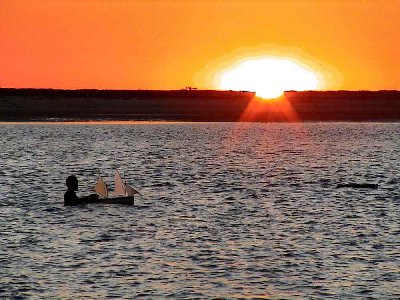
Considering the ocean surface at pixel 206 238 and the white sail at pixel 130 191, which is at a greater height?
the white sail at pixel 130 191

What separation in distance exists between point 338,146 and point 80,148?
35.3 meters

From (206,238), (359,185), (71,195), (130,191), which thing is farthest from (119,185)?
(206,238)

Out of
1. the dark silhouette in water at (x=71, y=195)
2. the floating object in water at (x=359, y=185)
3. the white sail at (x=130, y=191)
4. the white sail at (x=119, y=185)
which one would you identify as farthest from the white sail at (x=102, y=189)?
the floating object in water at (x=359, y=185)

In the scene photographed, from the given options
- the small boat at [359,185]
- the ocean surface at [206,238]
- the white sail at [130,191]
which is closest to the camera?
the ocean surface at [206,238]

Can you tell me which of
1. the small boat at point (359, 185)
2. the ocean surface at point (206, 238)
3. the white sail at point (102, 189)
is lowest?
the ocean surface at point (206, 238)

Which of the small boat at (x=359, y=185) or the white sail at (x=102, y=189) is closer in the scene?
the white sail at (x=102, y=189)

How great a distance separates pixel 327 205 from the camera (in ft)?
194

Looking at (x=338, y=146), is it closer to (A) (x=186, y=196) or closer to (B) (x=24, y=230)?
(A) (x=186, y=196)

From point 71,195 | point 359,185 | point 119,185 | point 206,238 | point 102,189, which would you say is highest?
point 359,185

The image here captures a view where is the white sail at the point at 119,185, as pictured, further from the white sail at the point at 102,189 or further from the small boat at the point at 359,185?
the small boat at the point at 359,185

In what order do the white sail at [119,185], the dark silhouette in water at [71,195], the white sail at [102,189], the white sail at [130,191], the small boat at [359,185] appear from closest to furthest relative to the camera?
the dark silhouette in water at [71,195]
the white sail at [130,191]
the white sail at [102,189]
the white sail at [119,185]
the small boat at [359,185]

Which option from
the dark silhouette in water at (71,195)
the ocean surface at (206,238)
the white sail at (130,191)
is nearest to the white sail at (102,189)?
the ocean surface at (206,238)

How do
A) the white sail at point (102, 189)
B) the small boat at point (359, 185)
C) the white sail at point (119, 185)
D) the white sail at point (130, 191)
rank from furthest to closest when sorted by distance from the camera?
the small boat at point (359, 185)
the white sail at point (119, 185)
the white sail at point (102, 189)
the white sail at point (130, 191)

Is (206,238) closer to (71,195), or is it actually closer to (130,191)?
(130,191)
